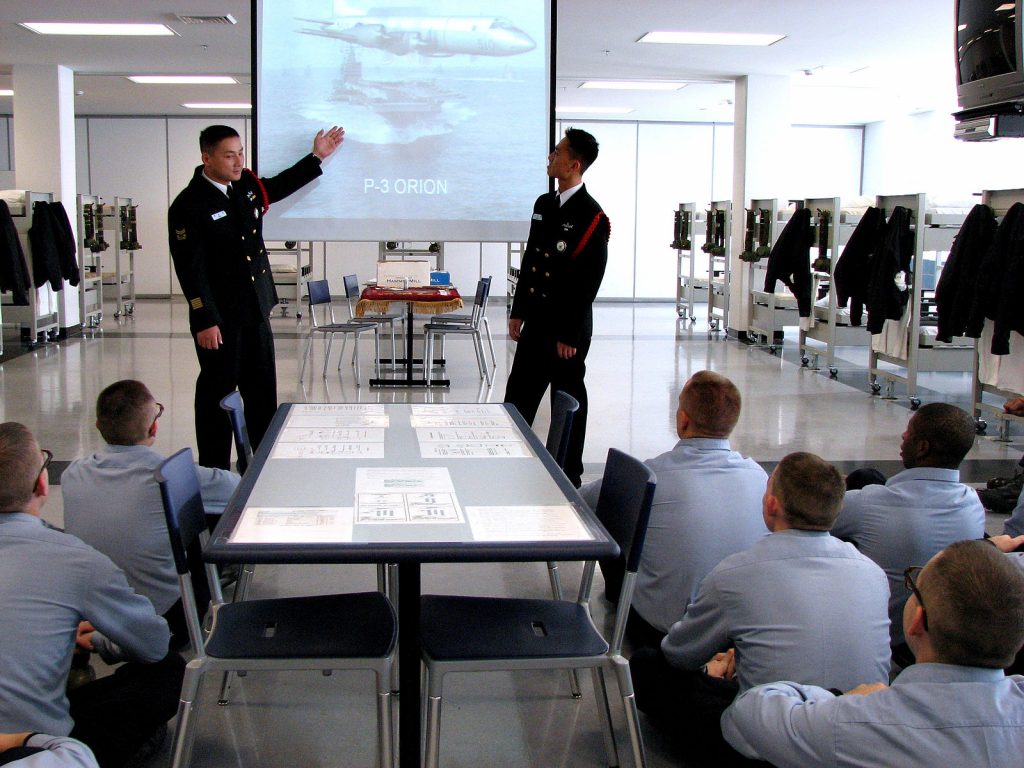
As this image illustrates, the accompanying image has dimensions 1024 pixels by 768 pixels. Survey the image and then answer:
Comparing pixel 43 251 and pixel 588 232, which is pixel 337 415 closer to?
pixel 588 232

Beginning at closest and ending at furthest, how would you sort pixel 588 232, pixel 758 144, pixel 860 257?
pixel 588 232 < pixel 860 257 < pixel 758 144

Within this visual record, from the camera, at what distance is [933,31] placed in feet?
27.1

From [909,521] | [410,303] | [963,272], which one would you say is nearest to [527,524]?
[909,521]

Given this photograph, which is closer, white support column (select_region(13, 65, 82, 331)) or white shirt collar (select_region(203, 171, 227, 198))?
white shirt collar (select_region(203, 171, 227, 198))

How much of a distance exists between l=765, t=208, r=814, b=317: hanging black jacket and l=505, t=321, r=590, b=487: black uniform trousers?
4.67 m

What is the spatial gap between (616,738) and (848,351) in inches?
324

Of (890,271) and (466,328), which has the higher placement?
(890,271)

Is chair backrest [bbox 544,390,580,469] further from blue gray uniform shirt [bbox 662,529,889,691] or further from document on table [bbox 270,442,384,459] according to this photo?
blue gray uniform shirt [bbox 662,529,889,691]

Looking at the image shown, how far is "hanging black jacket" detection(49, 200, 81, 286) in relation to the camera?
9.21m

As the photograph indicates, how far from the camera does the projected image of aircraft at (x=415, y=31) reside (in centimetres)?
385

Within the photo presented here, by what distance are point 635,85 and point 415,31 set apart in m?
8.43

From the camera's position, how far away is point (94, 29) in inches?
338

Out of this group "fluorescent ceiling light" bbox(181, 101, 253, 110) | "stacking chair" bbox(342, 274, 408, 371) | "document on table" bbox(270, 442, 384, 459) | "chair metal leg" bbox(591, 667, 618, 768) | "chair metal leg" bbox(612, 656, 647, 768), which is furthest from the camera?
"fluorescent ceiling light" bbox(181, 101, 253, 110)

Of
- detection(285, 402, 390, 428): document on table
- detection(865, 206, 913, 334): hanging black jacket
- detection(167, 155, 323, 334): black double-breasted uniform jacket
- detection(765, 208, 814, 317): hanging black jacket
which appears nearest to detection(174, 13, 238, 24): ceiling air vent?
detection(167, 155, 323, 334): black double-breasted uniform jacket
